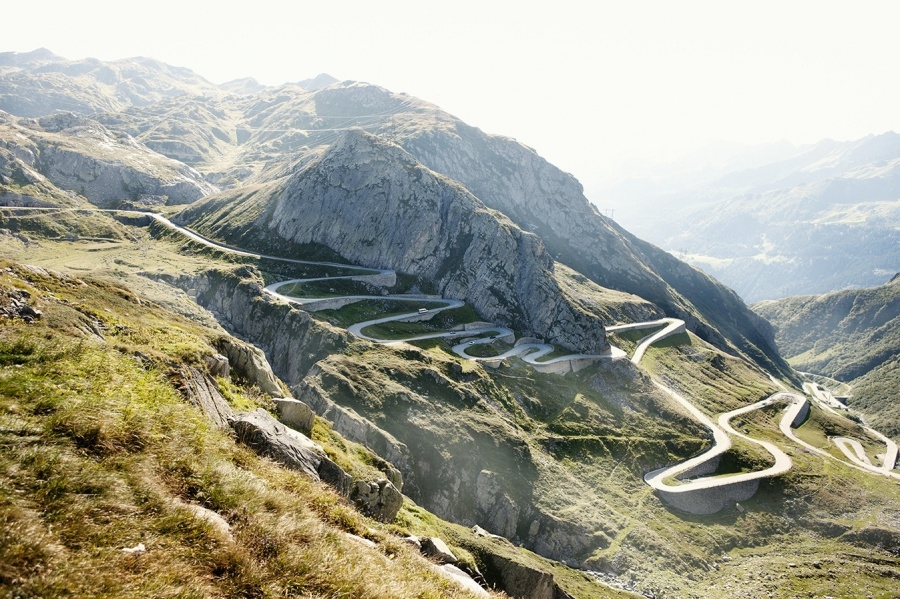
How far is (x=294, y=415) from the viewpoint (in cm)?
2464

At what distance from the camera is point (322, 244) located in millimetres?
148125

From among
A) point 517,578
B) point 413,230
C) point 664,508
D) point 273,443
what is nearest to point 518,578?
point 517,578

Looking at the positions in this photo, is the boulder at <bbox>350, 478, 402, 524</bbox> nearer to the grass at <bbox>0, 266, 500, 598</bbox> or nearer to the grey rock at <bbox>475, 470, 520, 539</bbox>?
the grass at <bbox>0, 266, 500, 598</bbox>

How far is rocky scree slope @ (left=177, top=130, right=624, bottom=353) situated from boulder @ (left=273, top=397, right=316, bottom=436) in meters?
107

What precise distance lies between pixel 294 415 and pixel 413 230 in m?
127

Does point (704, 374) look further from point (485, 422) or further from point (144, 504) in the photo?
point (144, 504)

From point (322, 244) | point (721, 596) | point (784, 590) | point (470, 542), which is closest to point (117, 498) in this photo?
point (470, 542)

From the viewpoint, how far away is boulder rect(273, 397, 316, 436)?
24281mm

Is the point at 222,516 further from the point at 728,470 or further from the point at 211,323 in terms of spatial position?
the point at 728,470

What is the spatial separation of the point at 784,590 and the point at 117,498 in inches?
3322

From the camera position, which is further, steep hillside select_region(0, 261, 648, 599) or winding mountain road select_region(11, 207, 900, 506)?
winding mountain road select_region(11, 207, 900, 506)

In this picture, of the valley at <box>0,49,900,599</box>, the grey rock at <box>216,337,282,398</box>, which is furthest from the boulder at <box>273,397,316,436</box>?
the grey rock at <box>216,337,282,398</box>

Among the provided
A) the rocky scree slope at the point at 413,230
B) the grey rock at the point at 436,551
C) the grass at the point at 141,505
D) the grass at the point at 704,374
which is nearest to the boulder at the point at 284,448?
the grass at the point at 141,505

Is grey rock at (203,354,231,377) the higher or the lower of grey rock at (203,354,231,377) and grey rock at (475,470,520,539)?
the higher
